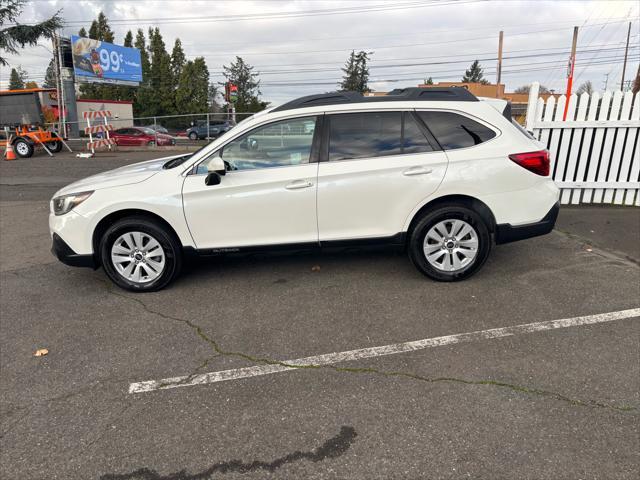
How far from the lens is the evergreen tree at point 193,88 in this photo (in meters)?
53.1

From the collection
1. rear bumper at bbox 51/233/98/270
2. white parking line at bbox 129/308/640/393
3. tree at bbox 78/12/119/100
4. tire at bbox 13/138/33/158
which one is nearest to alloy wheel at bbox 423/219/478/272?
white parking line at bbox 129/308/640/393

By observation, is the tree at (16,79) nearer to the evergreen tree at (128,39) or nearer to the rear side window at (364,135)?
the evergreen tree at (128,39)

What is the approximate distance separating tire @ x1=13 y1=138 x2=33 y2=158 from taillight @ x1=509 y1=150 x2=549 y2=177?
19179 mm

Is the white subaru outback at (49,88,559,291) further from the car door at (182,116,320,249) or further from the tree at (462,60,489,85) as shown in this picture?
the tree at (462,60,489,85)

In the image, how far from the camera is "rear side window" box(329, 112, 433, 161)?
4473 millimetres

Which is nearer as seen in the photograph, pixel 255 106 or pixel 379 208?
pixel 379 208

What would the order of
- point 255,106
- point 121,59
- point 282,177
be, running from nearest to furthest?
point 282,177 → point 121,59 → point 255,106

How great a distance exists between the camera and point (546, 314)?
3.96 meters

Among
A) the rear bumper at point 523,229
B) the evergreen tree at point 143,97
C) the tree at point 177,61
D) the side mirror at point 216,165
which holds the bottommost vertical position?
the rear bumper at point 523,229

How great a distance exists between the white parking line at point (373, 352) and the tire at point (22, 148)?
18.6m

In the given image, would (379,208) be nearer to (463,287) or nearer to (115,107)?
(463,287)

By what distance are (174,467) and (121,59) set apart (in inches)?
1699

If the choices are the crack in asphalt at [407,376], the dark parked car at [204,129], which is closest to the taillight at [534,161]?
the crack in asphalt at [407,376]

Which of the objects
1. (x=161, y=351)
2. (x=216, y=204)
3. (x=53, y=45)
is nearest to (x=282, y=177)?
(x=216, y=204)
